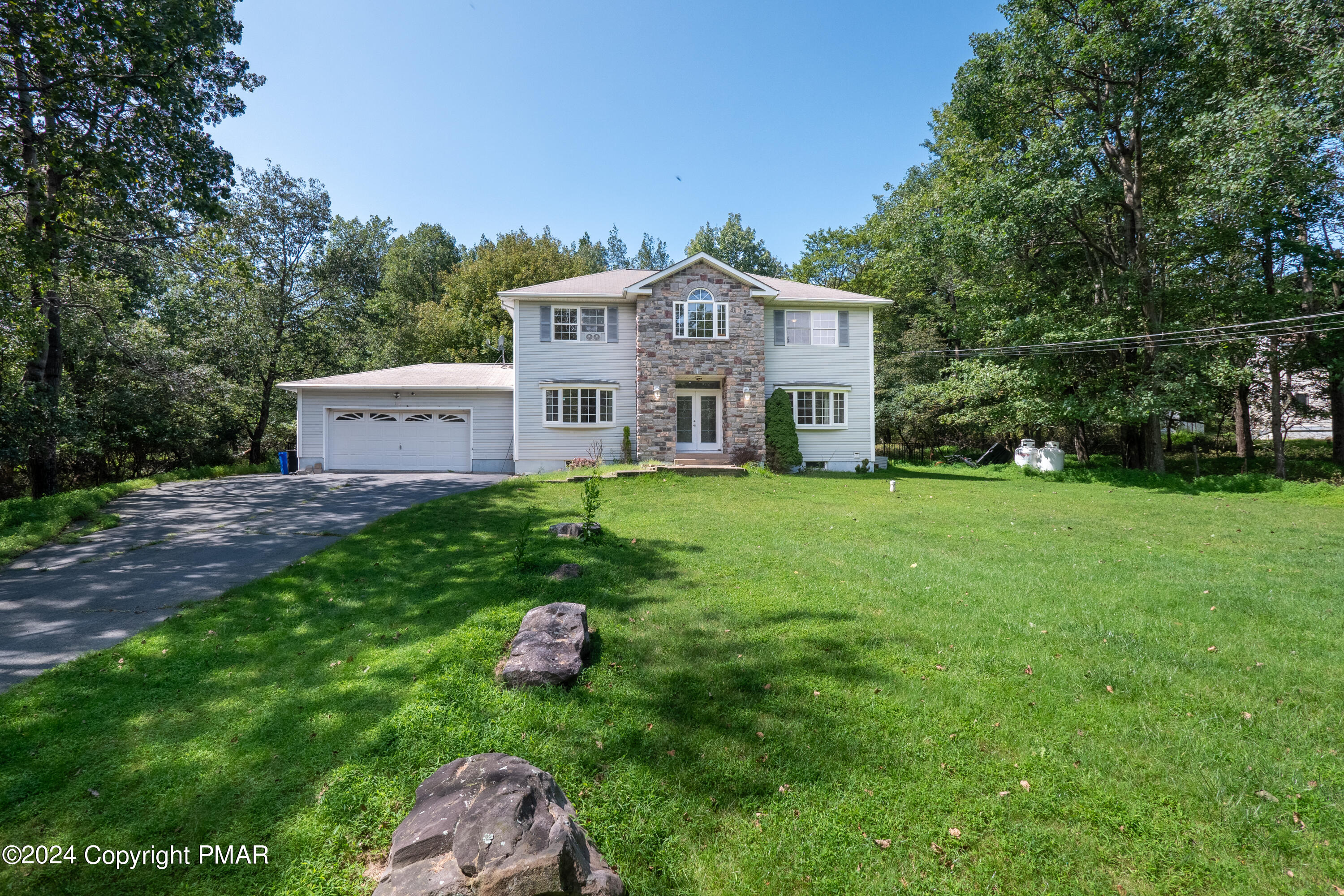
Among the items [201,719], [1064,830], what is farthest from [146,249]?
[1064,830]

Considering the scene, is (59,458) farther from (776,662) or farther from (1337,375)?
(1337,375)

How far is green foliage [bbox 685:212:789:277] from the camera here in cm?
3797

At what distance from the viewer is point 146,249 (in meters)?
11.2

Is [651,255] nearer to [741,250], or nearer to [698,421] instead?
[741,250]

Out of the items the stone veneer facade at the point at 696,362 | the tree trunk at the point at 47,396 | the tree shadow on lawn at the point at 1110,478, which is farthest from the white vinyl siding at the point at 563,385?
the tree trunk at the point at 47,396

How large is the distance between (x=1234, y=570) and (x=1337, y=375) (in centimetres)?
1524

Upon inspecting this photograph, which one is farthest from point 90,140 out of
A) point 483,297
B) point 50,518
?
point 483,297

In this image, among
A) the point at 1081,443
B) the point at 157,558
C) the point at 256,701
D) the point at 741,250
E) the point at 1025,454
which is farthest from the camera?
the point at 741,250

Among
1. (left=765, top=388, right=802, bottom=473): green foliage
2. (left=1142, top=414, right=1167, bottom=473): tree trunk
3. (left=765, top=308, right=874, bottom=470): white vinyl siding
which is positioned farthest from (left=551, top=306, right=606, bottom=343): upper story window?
(left=1142, top=414, right=1167, bottom=473): tree trunk

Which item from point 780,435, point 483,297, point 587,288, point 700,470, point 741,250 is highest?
point 741,250

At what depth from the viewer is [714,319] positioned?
54.7 ft

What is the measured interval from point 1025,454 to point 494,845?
22.8 metres

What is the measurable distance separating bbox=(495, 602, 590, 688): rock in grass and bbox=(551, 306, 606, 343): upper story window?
13357mm

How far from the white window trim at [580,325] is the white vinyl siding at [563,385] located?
39 mm
